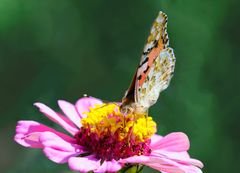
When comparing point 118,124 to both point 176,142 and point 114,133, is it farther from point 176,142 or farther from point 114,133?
point 176,142

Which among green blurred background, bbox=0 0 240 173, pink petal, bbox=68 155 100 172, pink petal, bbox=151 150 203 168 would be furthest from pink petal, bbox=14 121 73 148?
green blurred background, bbox=0 0 240 173

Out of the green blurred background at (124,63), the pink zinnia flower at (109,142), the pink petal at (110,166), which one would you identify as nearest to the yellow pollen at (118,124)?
the pink zinnia flower at (109,142)

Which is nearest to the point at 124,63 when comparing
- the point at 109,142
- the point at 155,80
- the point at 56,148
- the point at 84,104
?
the point at 84,104

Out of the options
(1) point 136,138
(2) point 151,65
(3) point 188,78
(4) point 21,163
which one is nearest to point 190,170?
(1) point 136,138

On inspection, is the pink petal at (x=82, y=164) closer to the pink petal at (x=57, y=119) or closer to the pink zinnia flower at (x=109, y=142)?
the pink zinnia flower at (x=109, y=142)

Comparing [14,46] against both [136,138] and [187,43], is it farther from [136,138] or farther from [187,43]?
[136,138]

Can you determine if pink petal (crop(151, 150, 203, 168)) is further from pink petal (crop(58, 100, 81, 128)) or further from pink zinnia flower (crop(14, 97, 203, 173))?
pink petal (crop(58, 100, 81, 128))
